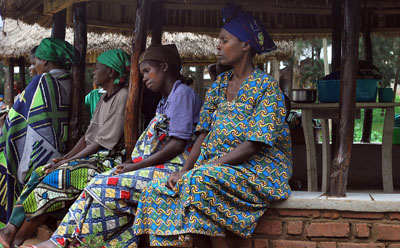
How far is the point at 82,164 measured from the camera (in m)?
4.34

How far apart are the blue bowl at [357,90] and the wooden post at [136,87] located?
5.23 ft

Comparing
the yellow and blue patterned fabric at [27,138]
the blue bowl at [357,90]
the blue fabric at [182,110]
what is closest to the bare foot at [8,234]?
the yellow and blue patterned fabric at [27,138]

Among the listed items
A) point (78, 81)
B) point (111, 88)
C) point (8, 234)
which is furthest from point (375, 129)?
point (8, 234)

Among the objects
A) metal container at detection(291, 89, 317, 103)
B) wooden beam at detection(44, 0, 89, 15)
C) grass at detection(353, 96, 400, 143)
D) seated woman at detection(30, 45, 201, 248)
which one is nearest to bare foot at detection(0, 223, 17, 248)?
seated woman at detection(30, 45, 201, 248)

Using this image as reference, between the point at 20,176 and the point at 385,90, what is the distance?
328 centimetres

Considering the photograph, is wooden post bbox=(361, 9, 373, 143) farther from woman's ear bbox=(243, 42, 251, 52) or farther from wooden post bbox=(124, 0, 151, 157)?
woman's ear bbox=(243, 42, 251, 52)

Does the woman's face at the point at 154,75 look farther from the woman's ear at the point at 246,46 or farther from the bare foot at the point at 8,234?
the bare foot at the point at 8,234

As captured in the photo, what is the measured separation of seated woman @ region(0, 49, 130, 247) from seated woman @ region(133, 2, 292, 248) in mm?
956

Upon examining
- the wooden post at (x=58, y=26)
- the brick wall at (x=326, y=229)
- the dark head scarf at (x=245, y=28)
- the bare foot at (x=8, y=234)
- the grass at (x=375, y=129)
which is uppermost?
the wooden post at (x=58, y=26)

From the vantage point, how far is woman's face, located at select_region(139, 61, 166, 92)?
422cm

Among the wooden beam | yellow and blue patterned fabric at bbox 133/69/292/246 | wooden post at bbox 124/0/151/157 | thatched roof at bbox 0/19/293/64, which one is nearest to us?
yellow and blue patterned fabric at bbox 133/69/292/246

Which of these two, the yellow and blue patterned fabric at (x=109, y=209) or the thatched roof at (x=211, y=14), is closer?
the yellow and blue patterned fabric at (x=109, y=209)

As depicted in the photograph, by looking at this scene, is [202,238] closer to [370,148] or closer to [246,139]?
[246,139]

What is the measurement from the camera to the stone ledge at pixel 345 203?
348 centimetres
